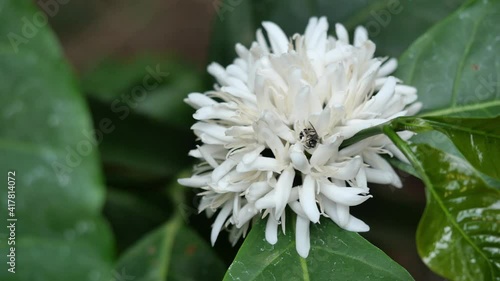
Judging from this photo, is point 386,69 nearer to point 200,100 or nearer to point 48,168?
point 200,100

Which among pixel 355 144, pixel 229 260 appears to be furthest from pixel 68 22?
pixel 355 144

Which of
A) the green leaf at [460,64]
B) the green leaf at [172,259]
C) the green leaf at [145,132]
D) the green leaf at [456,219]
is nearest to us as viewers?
the green leaf at [456,219]

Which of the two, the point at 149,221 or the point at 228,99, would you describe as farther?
the point at 149,221

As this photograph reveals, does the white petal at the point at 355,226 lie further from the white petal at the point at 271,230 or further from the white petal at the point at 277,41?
the white petal at the point at 277,41

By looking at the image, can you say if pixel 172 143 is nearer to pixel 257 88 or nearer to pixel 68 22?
pixel 257 88

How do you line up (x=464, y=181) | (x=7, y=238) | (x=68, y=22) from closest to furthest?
(x=464, y=181), (x=7, y=238), (x=68, y=22)

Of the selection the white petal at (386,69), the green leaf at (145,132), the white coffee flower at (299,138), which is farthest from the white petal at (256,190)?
the green leaf at (145,132)

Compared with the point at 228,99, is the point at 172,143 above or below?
below

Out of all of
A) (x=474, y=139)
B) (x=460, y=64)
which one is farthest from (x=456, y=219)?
(x=460, y=64)
